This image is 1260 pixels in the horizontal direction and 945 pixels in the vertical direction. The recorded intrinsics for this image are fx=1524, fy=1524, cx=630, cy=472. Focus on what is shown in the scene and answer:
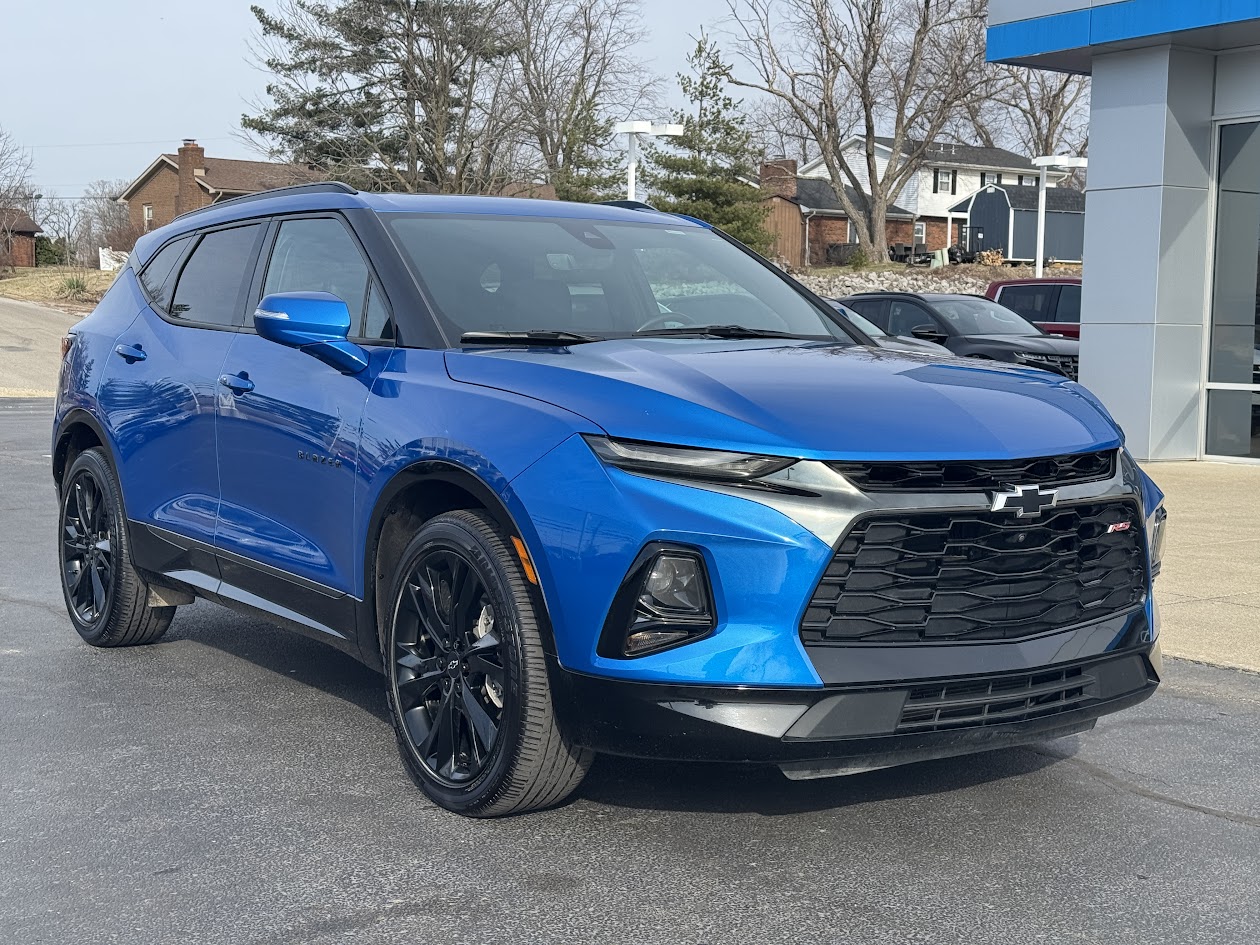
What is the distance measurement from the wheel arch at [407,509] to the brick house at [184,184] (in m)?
66.2

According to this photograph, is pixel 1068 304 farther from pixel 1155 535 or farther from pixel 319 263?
pixel 1155 535

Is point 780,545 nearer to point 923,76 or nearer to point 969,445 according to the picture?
point 969,445

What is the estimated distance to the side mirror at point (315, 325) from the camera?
480 centimetres

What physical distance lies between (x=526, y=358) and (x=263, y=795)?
1555 millimetres

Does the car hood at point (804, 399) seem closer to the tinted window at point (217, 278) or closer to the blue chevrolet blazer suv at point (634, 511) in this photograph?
the blue chevrolet blazer suv at point (634, 511)

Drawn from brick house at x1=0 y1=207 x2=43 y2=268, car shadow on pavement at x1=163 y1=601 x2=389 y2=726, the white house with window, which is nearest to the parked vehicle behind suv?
car shadow on pavement at x1=163 y1=601 x2=389 y2=726

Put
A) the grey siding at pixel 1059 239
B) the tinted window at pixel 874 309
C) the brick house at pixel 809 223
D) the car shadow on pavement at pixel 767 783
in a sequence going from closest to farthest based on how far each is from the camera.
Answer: the car shadow on pavement at pixel 767 783, the tinted window at pixel 874 309, the grey siding at pixel 1059 239, the brick house at pixel 809 223

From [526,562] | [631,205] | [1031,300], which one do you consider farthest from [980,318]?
[526,562]

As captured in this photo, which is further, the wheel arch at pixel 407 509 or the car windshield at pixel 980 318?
the car windshield at pixel 980 318

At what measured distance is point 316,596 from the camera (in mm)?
5039

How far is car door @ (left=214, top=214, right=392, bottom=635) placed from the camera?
15.9 ft

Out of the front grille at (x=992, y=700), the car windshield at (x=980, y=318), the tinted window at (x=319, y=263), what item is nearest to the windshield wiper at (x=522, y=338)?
the tinted window at (x=319, y=263)

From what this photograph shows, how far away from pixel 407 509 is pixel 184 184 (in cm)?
7422

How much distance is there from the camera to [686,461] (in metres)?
3.82
